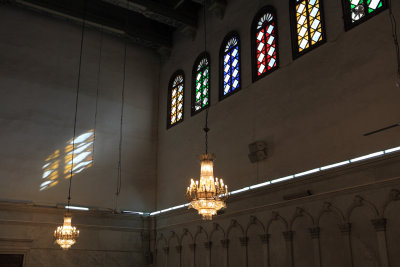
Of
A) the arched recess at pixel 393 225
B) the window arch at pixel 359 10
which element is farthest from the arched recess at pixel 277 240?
the window arch at pixel 359 10

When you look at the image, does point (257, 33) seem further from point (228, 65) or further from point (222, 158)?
point (222, 158)

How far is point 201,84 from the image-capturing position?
12.5 m

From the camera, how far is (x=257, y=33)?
10.8m

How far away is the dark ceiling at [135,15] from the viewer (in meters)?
12.6

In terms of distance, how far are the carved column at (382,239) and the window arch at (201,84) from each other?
5930 millimetres

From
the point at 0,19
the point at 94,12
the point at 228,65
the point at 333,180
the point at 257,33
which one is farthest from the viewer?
the point at 94,12

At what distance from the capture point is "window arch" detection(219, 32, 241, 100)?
36.7 feet

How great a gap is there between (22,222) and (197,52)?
6587mm

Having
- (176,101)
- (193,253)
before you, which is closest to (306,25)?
(176,101)

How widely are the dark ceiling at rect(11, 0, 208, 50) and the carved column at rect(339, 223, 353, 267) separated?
24.7ft

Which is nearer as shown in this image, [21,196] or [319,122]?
[319,122]

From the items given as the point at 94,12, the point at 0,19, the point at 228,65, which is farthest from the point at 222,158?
the point at 0,19

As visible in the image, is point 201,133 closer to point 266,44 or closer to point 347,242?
point 266,44

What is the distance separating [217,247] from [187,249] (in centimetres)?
127
